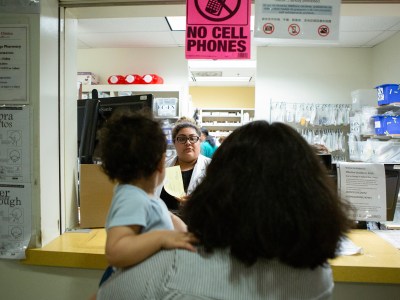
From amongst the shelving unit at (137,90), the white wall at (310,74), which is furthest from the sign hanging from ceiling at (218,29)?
the white wall at (310,74)

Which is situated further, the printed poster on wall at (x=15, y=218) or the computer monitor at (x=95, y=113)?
the computer monitor at (x=95, y=113)

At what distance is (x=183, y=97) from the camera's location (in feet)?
16.0

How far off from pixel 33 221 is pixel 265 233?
1240 mm

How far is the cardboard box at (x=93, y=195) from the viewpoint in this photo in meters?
1.70

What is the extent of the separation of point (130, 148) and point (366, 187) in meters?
1.48

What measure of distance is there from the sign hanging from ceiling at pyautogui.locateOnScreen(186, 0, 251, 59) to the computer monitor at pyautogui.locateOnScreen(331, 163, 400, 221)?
89cm

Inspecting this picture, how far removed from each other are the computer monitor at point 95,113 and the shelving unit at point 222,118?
5.79 meters

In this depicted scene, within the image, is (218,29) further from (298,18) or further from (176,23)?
(176,23)

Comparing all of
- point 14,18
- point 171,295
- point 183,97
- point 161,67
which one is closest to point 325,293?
point 171,295

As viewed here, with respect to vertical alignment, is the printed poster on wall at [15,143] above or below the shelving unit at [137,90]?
below

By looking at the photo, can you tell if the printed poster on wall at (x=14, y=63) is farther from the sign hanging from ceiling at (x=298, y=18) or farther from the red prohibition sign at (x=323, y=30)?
the red prohibition sign at (x=323, y=30)

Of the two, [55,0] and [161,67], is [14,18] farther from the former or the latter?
[161,67]

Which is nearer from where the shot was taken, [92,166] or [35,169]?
[35,169]

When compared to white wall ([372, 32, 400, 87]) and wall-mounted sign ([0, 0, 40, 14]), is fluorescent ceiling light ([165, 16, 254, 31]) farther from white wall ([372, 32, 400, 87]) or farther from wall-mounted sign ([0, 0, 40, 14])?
white wall ([372, 32, 400, 87])
